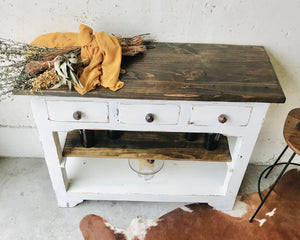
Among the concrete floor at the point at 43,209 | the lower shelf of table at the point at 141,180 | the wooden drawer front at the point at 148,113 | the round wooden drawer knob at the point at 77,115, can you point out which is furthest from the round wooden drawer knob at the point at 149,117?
the concrete floor at the point at 43,209

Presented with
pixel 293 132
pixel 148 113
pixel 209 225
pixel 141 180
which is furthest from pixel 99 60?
pixel 209 225

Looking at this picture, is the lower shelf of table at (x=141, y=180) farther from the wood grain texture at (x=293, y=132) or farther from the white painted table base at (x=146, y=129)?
the wood grain texture at (x=293, y=132)

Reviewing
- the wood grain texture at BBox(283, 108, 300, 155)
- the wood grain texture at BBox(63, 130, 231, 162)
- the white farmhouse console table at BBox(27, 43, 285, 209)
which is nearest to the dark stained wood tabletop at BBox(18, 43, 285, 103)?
the white farmhouse console table at BBox(27, 43, 285, 209)

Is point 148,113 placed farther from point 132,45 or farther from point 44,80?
point 44,80

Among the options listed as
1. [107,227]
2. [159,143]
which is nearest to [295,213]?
[159,143]

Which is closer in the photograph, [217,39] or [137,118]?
[137,118]

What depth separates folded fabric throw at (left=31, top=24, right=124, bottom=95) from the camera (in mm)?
1459

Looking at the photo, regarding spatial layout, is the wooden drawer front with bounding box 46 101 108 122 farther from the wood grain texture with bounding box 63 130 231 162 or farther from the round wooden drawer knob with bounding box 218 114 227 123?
the round wooden drawer knob with bounding box 218 114 227 123

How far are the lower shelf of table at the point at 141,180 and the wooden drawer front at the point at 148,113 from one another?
653mm

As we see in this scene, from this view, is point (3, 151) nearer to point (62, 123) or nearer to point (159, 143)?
point (62, 123)

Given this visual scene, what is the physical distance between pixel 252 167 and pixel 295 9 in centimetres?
124

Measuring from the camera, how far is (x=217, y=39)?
1.85 metres

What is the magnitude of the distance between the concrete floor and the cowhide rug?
0.17ft

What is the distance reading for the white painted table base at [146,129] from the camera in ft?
5.09
